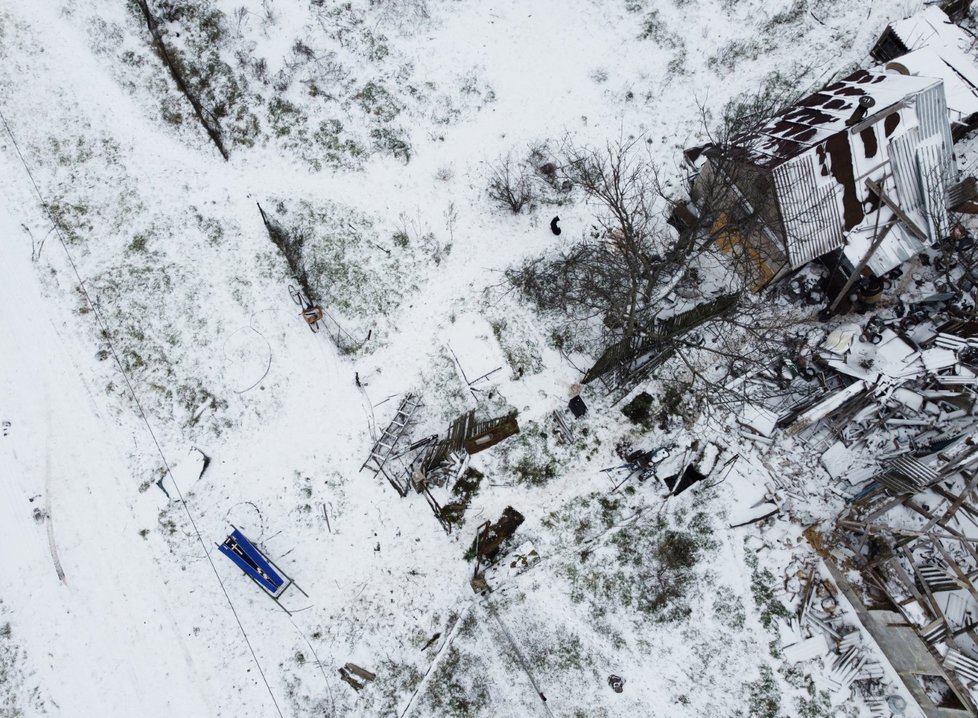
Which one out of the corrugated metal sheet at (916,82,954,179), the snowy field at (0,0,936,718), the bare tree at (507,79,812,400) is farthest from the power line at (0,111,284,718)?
the corrugated metal sheet at (916,82,954,179)

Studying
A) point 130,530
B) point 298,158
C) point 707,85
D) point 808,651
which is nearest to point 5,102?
point 298,158

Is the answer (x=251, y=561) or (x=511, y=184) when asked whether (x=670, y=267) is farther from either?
(x=251, y=561)

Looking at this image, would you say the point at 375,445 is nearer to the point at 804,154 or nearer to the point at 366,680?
the point at 366,680

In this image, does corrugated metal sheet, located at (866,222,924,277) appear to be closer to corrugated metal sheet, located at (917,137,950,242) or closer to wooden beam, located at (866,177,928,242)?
wooden beam, located at (866,177,928,242)

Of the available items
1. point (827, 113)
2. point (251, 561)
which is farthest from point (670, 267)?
point (251, 561)

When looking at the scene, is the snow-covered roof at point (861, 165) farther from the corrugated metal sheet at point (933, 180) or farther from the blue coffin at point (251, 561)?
the blue coffin at point (251, 561)

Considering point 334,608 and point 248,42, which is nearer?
point 334,608

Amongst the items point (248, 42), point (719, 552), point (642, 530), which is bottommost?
point (719, 552)
